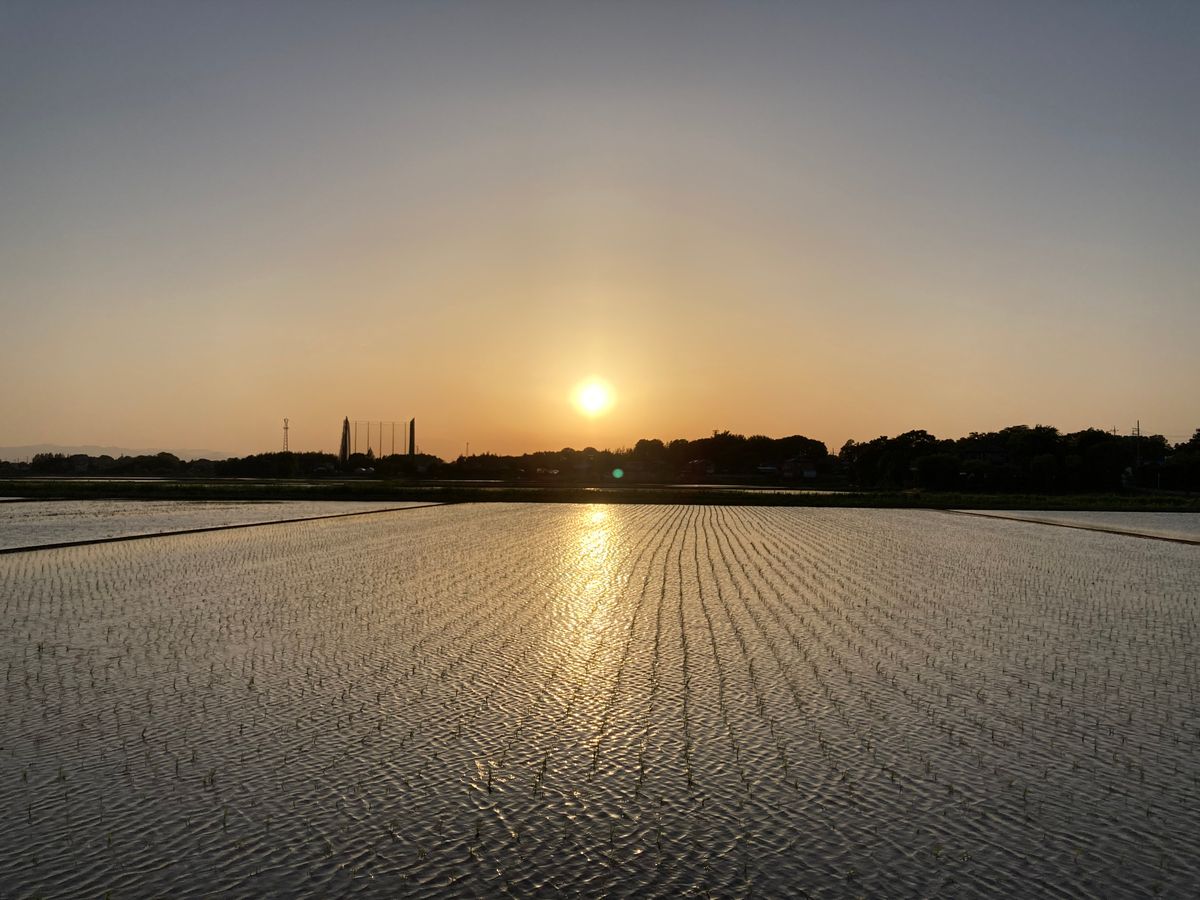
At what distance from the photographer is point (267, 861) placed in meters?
4.25

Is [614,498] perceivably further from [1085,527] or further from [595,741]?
[595,741]

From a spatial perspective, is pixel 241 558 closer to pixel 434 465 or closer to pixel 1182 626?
pixel 1182 626

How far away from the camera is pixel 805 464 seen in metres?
111

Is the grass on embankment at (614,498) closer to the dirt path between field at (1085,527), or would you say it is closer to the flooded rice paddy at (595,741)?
the dirt path between field at (1085,527)

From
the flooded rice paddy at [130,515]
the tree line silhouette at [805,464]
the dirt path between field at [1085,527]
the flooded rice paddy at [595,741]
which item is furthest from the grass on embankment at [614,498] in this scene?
the flooded rice paddy at [595,741]

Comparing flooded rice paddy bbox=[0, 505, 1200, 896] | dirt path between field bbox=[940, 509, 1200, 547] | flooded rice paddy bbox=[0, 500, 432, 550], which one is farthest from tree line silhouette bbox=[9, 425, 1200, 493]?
flooded rice paddy bbox=[0, 505, 1200, 896]

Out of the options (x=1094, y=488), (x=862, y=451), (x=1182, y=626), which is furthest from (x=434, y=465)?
(x=1182, y=626)

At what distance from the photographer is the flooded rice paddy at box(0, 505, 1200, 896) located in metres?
4.28

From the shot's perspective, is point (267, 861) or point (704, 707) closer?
point (267, 861)

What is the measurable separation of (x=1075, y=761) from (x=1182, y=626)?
6841 millimetres

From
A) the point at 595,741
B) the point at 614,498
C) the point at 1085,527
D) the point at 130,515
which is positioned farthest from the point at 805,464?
the point at 595,741

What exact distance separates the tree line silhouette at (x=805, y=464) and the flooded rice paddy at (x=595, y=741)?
59.2 meters

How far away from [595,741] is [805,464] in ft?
354

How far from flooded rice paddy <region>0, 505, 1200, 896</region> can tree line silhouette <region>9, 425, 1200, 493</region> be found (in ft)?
194
